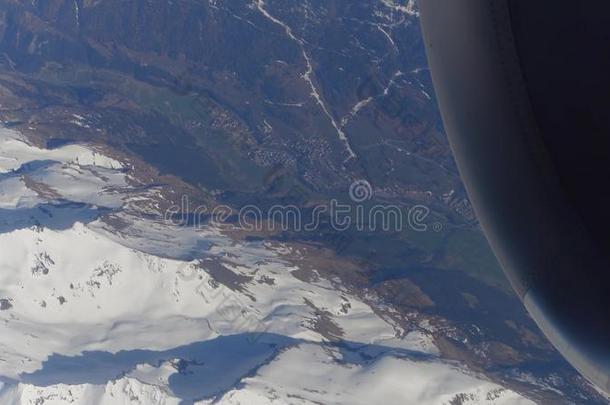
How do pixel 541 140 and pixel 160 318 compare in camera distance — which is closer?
pixel 541 140

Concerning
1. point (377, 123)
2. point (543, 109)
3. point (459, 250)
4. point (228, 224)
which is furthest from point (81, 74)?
point (543, 109)

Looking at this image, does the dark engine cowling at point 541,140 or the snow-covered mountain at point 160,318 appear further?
the snow-covered mountain at point 160,318

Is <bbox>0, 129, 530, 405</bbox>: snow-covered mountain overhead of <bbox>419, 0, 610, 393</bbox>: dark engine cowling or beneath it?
beneath

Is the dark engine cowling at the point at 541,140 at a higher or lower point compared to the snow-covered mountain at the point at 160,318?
higher

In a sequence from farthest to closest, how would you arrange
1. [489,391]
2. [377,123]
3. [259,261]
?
[377,123] < [259,261] < [489,391]

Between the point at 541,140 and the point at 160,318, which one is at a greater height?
the point at 541,140

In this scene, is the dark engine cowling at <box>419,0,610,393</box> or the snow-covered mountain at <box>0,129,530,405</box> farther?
the snow-covered mountain at <box>0,129,530,405</box>

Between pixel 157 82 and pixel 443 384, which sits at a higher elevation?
pixel 157 82

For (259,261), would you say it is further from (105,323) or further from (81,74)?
(81,74)
